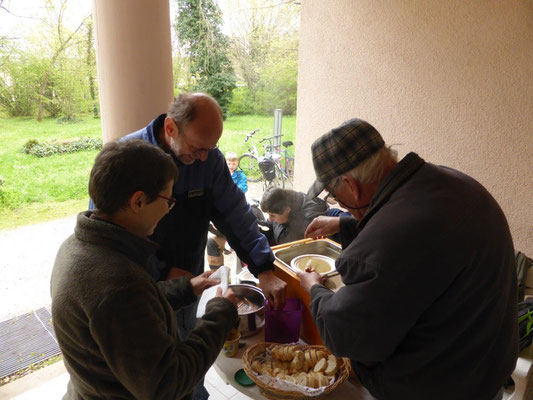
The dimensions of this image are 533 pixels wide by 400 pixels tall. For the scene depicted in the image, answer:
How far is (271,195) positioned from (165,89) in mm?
1472

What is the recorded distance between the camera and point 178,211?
1.86 metres

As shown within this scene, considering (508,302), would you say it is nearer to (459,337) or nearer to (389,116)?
(459,337)

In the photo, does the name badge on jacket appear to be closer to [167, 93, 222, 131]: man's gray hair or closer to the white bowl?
[167, 93, 222, 131]: man's gray hair

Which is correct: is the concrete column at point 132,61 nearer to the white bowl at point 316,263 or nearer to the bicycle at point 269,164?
the white bowl at point 316,263

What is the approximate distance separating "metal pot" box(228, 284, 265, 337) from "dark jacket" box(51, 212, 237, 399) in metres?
0.51

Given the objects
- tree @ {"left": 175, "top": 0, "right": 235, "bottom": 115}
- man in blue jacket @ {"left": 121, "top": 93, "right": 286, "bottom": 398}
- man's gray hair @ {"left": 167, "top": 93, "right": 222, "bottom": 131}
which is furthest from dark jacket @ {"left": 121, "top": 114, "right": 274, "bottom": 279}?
tree @ {"left": 175, "top": 0, "right": 235, "bottom": 115}

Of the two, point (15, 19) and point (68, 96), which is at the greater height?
point (15, 19)

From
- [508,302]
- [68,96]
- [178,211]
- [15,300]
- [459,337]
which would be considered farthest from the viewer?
[68,96]

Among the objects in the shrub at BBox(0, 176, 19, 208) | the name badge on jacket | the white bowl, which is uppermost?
the name badge on jacket

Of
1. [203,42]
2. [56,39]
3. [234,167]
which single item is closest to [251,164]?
[234,167]

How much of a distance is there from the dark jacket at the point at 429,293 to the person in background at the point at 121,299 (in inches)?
18.5

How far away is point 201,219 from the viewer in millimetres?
1971

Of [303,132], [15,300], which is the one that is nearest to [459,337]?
[303,132]

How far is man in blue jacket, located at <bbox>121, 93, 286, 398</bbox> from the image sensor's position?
5.53ft
